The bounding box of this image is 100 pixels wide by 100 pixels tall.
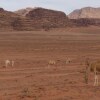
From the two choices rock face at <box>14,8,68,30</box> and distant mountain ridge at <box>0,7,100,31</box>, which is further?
rock face at <box>14,8,68,30</box>

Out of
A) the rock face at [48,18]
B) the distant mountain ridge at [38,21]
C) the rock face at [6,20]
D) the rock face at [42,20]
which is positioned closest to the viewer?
the rock face at [6,20]

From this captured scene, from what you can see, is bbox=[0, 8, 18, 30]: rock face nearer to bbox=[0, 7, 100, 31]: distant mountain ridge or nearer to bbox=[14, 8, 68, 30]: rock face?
bbox=[0, 7, 100, 31]: distant mountain ridge

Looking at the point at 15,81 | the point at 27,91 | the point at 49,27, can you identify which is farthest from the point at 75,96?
the point at 49,27

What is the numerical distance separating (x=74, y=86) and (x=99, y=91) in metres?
1.81

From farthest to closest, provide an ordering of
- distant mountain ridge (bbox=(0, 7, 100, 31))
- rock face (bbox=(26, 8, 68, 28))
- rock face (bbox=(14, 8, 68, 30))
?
rock face (bbox=(26, 8, 68, 28)) < rock face (bbox=(14, 8, 68, 30)) < distant mountain ridge (bbox=(0, 7, 100, 31))

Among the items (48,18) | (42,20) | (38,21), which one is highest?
(48,18)

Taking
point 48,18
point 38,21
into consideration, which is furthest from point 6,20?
point 48,18

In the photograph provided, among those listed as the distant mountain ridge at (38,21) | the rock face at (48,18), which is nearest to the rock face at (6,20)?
the distant mountain ridge at (38,21)

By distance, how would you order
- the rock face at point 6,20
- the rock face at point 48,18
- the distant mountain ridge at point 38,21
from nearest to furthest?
the rock face at point 6,20 → the distant mountain ridge at point 38,21 → the rock face at point 48,18

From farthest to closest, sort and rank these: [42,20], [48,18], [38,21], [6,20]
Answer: [48,18] → [42,20] → [38,21] → [6,20]

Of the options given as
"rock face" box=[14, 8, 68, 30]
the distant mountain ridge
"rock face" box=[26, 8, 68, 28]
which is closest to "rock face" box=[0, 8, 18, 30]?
the distant mountain ridge

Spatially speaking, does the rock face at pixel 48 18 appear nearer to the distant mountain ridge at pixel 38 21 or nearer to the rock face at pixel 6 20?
the distant mountain ridge at pixel 38 21

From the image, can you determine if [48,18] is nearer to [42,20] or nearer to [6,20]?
[42,20]

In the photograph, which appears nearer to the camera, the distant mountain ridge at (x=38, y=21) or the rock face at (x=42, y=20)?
the distant mountain ridge at (x=38, y=21)
